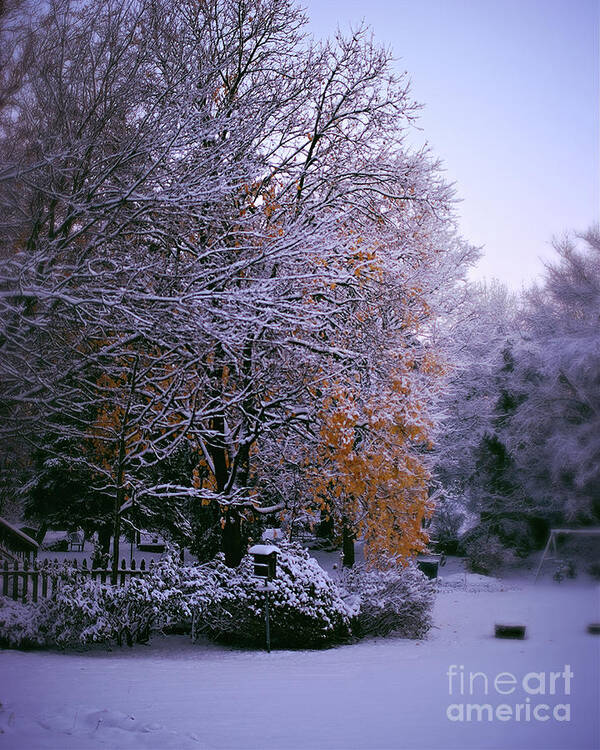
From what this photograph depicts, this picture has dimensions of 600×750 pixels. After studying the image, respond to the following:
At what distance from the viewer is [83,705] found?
638cm

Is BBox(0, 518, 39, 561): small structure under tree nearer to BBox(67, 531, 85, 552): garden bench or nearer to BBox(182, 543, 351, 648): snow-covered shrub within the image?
BBox(182, 543, 351, 648): snow-covered shrub

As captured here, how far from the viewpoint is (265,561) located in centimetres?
1103

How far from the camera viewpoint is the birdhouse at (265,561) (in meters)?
11.0

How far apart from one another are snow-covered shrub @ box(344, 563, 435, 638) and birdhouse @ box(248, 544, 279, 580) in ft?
5.86

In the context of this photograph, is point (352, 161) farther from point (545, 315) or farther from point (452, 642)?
point (545, 315)

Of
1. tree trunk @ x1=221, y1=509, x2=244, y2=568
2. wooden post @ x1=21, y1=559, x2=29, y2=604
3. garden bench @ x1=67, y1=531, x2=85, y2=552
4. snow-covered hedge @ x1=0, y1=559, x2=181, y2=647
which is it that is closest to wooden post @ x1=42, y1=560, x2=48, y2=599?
snow-covered hedge @ x1=0, y1=559, x2=181, y2=647

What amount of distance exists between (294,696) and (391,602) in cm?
541

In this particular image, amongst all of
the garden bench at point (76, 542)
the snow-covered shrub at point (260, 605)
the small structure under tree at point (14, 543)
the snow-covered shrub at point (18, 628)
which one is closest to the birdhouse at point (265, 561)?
the snow-covered shrub at point (260, 605)

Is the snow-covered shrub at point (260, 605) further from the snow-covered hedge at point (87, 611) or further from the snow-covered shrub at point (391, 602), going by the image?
the snow-covered shrub at point (391, 602)

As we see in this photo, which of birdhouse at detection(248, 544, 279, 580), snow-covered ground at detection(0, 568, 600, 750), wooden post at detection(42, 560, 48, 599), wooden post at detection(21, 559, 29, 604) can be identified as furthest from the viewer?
birdhouse at detection(248, 544, 279, 580)

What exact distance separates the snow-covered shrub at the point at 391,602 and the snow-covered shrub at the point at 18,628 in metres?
4.97

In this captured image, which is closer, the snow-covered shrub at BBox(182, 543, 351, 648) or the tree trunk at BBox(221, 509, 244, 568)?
the snow-covered shrub at BBox(182, 543, 351, 648)

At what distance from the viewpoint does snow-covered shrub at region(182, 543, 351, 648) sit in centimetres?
1071

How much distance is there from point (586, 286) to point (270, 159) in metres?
13.6
